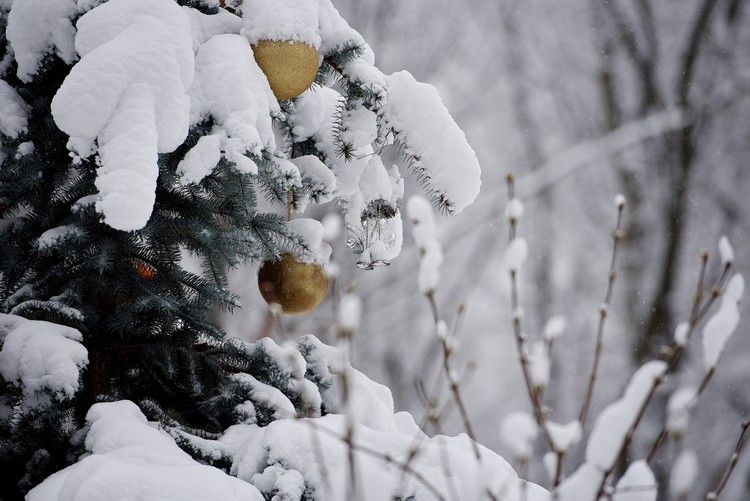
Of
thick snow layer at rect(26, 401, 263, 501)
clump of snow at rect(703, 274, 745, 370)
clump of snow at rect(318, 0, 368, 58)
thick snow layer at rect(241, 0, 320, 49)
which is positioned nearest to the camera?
clump of snow at rect(703, 274, 745, 370)

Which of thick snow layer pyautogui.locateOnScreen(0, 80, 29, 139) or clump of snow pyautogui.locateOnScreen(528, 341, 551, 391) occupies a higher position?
thick snow layer pyautogui.locateOnScreen(0, 80, 29, 139)

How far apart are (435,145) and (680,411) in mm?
906

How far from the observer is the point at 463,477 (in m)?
1.12

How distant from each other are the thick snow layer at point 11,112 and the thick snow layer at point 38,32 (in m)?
0.04

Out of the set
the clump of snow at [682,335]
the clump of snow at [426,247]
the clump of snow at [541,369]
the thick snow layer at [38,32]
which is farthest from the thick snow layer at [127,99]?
the clump of snow at [682,335]

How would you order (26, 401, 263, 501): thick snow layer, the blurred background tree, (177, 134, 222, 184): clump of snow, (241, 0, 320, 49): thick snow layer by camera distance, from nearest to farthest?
1. (26, 401, 263, 501): thick snow layer
2. (177, 134, 222, 184): clump of snow
3. (241, 0, 320, 49): thick snow layer
4. the blurred background tree

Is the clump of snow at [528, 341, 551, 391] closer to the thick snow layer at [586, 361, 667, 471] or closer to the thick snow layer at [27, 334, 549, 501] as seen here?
the thick snow layer at [586, 361, 667, 471]

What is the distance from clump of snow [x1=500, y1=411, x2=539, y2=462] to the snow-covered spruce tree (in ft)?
1.86

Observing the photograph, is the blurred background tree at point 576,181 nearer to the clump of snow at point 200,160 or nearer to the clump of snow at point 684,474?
the clump of snow at point 200,160

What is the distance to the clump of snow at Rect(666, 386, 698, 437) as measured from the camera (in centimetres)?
59

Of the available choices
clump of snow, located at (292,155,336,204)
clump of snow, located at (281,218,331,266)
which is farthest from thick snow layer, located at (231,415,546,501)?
clump of snow, located at (292,155,336,204)

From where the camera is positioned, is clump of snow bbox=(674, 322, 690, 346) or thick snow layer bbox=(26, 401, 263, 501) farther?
thick snow layer bbox=(26, 401, 263, 501)

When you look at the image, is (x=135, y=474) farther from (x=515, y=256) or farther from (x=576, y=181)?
(x=576, y=181)

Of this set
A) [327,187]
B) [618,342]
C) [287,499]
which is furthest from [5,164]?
[618,342]
